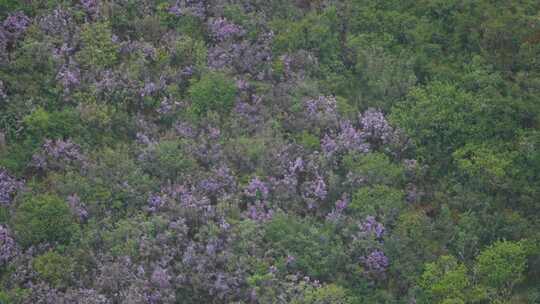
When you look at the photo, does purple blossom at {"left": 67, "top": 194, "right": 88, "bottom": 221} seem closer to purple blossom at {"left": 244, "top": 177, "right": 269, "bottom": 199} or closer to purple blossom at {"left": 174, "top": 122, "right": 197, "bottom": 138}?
purple blossom at {"left": 174, "top": 122, "right": 197, "bottom": 138}

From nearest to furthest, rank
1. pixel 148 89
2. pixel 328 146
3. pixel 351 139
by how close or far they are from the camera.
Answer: pixel 328 146, pixel 351 139, pixel 148 89

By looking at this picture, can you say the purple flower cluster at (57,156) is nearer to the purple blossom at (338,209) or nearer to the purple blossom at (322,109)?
the purple blossom at (322,109)

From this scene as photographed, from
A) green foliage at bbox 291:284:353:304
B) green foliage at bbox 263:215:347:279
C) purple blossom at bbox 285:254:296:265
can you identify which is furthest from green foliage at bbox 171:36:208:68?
green foliage at bbox 291:284:353:304

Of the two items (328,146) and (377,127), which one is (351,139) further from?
(377,127)

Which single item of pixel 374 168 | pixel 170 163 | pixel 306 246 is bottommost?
pixel 306 246

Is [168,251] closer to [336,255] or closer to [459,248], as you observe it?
[336,255]

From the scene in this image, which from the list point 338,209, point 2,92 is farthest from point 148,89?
point 338,209

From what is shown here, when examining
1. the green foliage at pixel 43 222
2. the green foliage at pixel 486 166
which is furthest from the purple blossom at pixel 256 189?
the green foliage at pixel 486 166

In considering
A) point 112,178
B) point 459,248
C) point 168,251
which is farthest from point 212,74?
point 459,248
